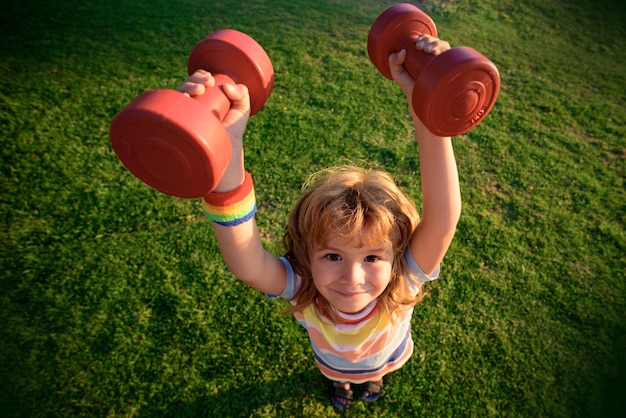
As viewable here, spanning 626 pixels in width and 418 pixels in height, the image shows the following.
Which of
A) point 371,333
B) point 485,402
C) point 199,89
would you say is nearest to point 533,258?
point 485,402

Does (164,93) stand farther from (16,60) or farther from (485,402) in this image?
(16,60)

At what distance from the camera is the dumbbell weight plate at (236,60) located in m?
1.70

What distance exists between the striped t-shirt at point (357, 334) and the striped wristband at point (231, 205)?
55cm

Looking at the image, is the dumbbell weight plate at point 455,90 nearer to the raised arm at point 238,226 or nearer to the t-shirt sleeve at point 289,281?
the raised arm at point 238,226

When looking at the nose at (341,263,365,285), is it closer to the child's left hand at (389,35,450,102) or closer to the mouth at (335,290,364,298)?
the mouth at (335,290,364,298)

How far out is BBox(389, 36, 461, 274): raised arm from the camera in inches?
65.1

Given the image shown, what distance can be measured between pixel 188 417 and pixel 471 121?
2579 millimetres

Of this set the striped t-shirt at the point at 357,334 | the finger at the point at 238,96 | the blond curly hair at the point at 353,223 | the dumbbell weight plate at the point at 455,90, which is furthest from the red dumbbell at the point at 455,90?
the striped t-shirt at the point at 357,334

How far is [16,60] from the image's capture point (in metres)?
5.43

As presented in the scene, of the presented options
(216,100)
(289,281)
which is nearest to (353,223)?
(289,281)

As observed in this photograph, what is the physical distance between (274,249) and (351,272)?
6.71 feet

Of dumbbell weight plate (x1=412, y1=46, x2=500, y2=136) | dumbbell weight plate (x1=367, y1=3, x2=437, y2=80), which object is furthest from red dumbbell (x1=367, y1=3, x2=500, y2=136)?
dumbbell weight plate (x1=367, y1=3, x2=437, y2=80)

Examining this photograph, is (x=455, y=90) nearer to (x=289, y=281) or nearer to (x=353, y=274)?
(x=353, y=274)

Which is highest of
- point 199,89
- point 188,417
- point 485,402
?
point 199,89
